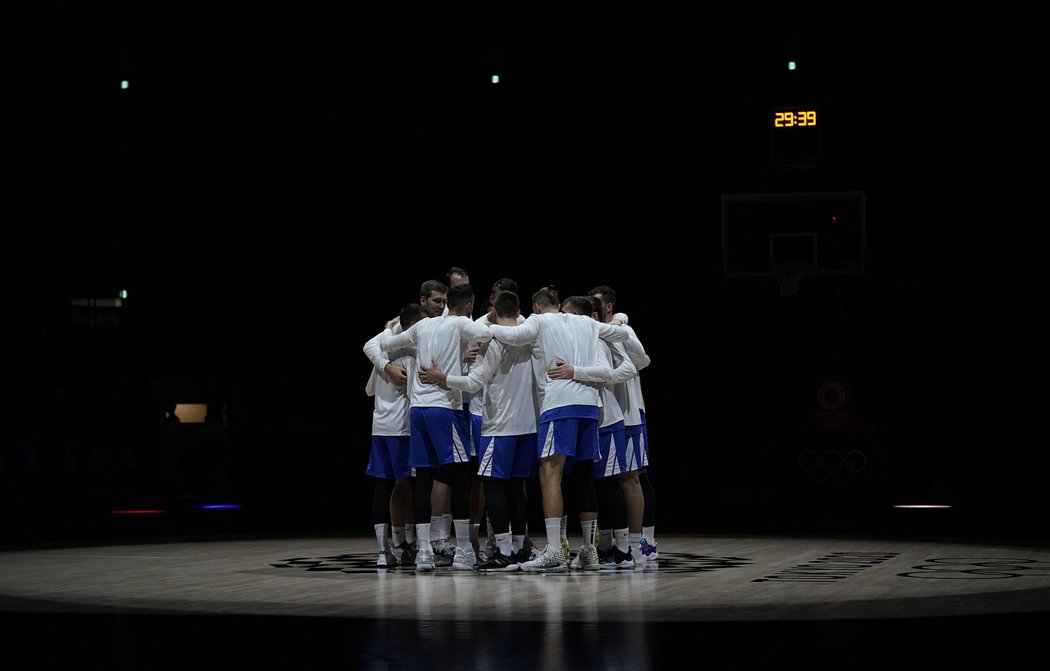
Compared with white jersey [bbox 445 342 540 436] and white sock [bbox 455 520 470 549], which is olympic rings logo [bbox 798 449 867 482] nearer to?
white sock [bbox 455 520 470 549]

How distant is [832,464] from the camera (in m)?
18.0

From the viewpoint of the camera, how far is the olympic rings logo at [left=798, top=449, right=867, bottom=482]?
17.8 meters

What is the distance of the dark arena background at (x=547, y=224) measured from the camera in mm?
16781

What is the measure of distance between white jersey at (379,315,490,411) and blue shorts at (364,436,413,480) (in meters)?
0.37

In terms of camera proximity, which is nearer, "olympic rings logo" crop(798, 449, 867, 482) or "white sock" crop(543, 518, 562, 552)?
"white sock" crop(543, 518, 562, 552)

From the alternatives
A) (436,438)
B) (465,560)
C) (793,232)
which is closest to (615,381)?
(436,438)

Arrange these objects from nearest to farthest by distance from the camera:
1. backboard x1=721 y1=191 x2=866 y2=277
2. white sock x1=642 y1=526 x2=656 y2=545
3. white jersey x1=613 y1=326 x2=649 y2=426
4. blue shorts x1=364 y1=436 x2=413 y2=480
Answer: white jersey x1=613 y1=326 x2=649 y2=426, blue shorts x1=364 y1=436 x2=413 y2=480, white sock x1=642 y1=526 x2=656 y2=545, backboard x1=721 y1=191 x2=866 y2=277

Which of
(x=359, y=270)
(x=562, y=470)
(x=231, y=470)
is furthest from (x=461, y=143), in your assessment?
(x=562, y=470)

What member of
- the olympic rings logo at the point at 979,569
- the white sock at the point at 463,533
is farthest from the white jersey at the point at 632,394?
the olympic rings logo at the point at 979,569

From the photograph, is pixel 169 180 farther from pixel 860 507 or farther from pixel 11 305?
pixel 860 507

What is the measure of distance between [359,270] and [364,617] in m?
13.2

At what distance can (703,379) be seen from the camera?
19641mm

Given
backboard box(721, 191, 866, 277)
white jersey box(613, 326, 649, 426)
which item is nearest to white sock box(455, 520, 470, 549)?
white jersey box(613, 326, 649, 426)

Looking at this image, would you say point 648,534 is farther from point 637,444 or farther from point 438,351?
point 438,351
